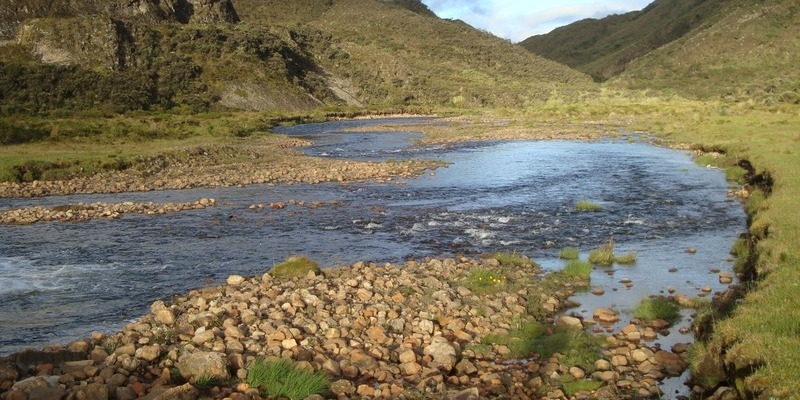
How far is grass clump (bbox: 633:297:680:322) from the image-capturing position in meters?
11.2

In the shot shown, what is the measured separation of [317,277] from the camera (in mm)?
13125

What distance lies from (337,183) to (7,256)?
1553 centimetres

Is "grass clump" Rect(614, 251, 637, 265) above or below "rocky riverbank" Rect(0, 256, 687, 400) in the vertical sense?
below

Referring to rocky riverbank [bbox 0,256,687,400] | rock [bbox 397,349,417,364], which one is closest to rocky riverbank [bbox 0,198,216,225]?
rocky riverbank [bbox 0,256,687,400]

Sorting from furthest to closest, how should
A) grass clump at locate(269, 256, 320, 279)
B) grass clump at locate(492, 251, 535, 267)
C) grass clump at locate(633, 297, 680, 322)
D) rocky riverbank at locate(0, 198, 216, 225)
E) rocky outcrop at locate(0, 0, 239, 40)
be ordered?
rocky outcrop at locate(0, 0, 239, 40) < rocky riverbank at locate(0, 198, 216, 225) < grass clump at locate(492, 251, 535, 267) < grass clump at locate(269, 256, 320, 279) < grass clump at locate(633, 297, 680, 322)

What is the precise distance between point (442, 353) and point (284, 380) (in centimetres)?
234

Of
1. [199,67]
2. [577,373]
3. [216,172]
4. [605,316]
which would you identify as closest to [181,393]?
[577,373]

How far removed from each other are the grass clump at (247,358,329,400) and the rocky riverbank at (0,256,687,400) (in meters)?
0.15

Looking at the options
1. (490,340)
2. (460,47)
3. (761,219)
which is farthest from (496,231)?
A: (460,47)

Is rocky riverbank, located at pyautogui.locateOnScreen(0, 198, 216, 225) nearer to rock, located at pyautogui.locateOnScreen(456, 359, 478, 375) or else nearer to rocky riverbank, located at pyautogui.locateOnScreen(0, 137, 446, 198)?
rocky riverbank, located at pyautogui.locateOnScreen(0, 137, 446, 198)

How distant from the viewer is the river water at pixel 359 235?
12.9 metres

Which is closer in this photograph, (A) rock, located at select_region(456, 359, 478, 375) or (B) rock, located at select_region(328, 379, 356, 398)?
(B) rock, located at select_region(328, 379, 356, 398)

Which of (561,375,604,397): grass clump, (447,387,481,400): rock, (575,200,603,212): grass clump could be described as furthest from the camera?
(575,200,603,212): grass clump

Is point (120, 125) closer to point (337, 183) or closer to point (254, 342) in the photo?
point (337, 183)
